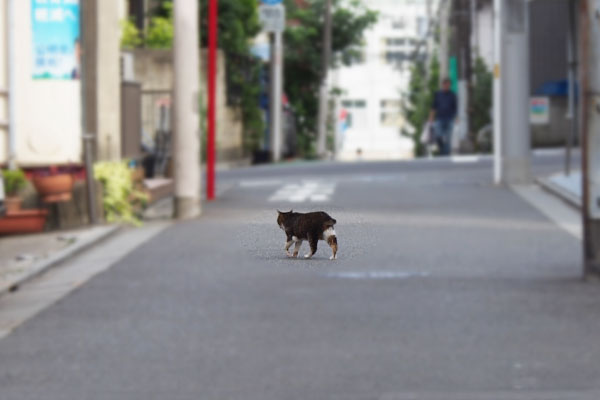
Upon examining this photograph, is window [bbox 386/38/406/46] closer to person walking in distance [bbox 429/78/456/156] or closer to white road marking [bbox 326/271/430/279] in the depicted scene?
person walking in distance [bbox 429/78/456/156]

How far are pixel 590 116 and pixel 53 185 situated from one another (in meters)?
8.89

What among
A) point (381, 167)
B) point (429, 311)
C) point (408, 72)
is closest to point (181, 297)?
point (429, 311)

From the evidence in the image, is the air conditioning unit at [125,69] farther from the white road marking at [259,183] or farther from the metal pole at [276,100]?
the metal pole at [276,100]

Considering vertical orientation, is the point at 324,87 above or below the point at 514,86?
above

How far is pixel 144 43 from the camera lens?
48844mm

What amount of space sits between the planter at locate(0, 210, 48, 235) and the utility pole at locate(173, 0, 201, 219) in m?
2.28

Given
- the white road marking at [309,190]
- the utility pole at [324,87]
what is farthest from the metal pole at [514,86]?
the utility pole at [324,87]

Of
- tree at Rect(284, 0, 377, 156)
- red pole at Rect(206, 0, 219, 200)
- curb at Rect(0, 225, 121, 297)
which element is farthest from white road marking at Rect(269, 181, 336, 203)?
tree at Rect(284, 0, 377, 156)

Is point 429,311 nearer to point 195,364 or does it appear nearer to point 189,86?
point 195,364

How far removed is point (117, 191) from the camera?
77.1 ft

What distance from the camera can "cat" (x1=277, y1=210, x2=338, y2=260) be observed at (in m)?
2.40

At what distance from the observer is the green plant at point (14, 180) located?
2096 centimetres

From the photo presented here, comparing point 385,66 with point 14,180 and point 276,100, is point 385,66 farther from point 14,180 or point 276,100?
point 14,180

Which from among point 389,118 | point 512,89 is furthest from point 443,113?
point 389,118
